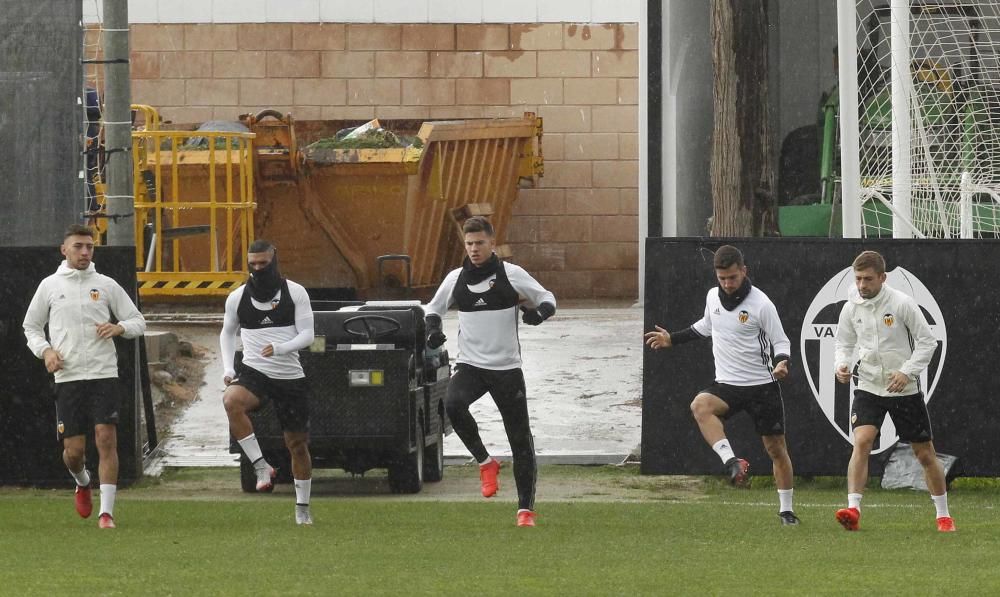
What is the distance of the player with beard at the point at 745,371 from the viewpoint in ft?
34.3

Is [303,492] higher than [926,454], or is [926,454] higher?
[926,454]

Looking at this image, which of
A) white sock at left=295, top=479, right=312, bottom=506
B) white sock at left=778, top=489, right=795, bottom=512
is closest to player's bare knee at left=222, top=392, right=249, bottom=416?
white sock at left=295, top=479, right=312, bottom=506

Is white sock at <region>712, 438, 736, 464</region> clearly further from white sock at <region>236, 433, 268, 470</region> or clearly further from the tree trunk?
the tree trunk

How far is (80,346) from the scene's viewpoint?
1071 centimetres

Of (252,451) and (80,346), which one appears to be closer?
(80,346)

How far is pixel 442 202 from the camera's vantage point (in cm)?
2325

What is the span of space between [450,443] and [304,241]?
815cm

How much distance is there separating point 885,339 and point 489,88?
1692 cm

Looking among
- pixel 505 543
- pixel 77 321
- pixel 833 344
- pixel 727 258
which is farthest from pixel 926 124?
pixel 77 321

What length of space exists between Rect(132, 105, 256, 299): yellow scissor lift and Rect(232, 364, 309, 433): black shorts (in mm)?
9462

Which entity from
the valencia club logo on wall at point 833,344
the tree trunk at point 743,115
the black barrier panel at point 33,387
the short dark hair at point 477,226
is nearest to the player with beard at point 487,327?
the short dark hair at point 477,226

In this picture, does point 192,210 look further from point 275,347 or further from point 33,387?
point 275,347

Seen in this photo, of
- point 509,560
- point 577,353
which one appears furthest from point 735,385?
point 577,353

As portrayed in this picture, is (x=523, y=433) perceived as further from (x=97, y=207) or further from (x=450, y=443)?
(x=97, y=207)
